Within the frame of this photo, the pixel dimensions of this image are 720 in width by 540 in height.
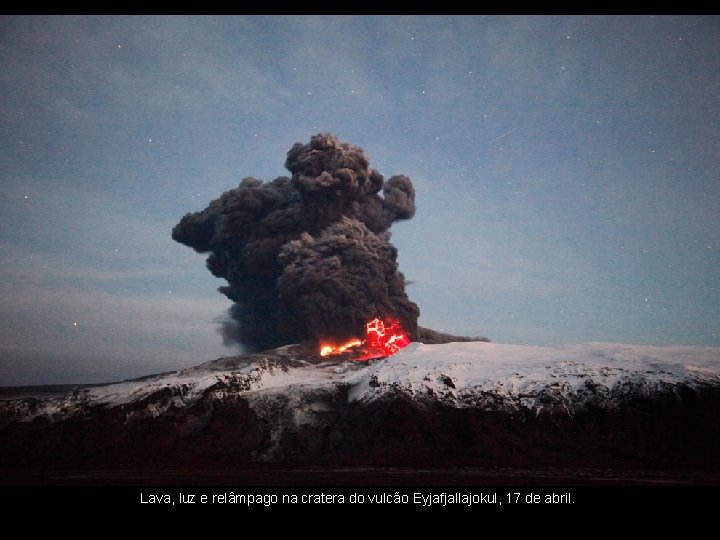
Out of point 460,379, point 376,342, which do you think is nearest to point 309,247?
point 376,342

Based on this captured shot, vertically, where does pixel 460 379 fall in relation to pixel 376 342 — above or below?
below

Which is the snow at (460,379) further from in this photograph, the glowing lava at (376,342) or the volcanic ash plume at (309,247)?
the volcanic ash plume at (309,247)

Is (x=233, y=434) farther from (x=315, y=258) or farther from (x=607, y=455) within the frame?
(x=315, y=258)

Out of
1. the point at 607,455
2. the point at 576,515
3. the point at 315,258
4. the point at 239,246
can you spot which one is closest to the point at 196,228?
the point at 239,246

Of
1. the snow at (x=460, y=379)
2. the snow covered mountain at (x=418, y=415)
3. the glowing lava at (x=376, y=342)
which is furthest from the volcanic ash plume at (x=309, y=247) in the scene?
the snow covered mountain at (x=418, y=415)

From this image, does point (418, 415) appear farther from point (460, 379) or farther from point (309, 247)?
point (309, 247)

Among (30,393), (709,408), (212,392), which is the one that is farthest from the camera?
(30,393)

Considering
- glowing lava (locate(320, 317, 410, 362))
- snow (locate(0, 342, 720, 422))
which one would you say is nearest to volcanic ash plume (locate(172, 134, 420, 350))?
glowing lava (locate(320, 317, 410, 362))
